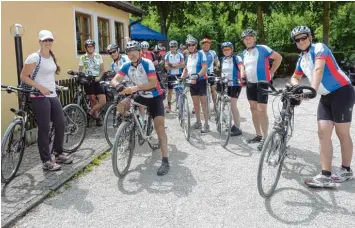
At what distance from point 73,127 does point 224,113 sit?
102 inches

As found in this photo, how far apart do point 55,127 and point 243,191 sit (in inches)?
110

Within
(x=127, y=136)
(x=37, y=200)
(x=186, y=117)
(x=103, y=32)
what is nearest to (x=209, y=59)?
(x=186, y=117)

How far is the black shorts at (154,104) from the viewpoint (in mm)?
5344

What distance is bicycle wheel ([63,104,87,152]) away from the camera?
246 inches

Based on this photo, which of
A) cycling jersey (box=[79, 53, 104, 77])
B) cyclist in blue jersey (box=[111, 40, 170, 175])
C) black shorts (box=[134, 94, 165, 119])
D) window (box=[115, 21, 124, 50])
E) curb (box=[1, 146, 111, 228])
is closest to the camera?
curb (box=[1, 146, 111, 228])

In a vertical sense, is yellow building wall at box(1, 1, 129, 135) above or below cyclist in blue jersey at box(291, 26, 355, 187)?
above

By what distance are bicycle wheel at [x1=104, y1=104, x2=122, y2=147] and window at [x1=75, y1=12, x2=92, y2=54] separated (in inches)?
178

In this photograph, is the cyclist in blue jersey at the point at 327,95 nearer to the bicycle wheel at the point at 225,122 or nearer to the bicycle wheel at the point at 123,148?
the bicycle wheel at the point at 225,122

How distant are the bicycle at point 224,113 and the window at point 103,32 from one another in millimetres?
6633

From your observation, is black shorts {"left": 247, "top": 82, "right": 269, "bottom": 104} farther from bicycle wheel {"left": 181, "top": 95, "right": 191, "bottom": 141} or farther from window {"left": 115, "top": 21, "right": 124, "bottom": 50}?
window {"left": 115, "top": 21, "right": 124, "bottom": 50}

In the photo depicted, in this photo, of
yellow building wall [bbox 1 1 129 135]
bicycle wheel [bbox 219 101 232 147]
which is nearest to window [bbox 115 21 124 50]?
yellow building wall [bbox 1 1 129 135]

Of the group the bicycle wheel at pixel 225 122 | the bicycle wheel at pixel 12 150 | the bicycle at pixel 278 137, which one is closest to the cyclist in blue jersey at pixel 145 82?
the bicycle wheel at pixel 12 150

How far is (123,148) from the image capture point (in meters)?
5.11

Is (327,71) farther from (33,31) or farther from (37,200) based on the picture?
(33,31)
